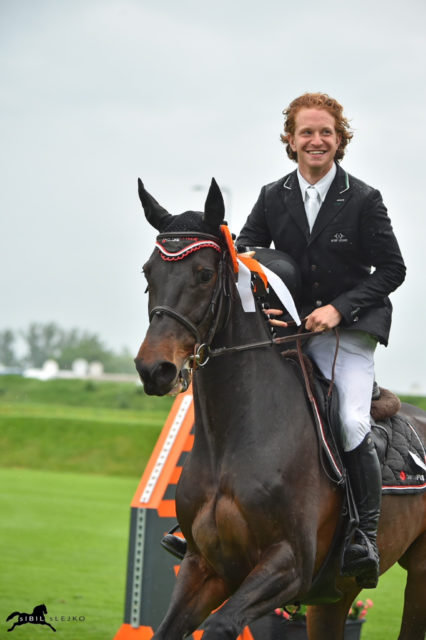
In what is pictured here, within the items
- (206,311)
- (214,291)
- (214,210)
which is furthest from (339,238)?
(206,311)

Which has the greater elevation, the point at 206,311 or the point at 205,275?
the point at 205,275

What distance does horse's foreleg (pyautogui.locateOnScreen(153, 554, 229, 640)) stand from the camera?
4625mm

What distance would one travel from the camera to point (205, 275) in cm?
459

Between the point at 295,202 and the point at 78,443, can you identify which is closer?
the point at 295,202

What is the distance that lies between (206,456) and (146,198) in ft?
4.49

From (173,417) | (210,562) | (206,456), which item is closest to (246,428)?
(206,456)

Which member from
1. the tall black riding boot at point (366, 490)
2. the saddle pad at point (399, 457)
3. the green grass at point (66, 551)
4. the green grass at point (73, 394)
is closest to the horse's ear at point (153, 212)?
the tall black riding boot at point (366, 490)

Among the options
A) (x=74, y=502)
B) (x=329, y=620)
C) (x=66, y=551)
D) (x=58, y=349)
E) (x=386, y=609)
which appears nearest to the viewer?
(x=329, y=620)

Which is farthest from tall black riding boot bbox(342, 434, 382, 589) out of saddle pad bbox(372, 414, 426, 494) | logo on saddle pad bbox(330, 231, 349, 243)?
logo on saddle pad bbox(330, 231, 349, 243)

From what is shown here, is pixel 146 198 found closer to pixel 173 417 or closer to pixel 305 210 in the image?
pixel 305 210

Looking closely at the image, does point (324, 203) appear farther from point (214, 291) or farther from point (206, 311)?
point (206, 311)

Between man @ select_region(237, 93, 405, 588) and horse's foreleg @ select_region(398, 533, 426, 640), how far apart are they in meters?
1.18

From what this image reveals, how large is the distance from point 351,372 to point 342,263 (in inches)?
24.9

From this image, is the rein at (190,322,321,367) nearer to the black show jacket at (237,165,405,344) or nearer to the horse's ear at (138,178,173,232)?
the black show jacket at (237,165,405,344)
